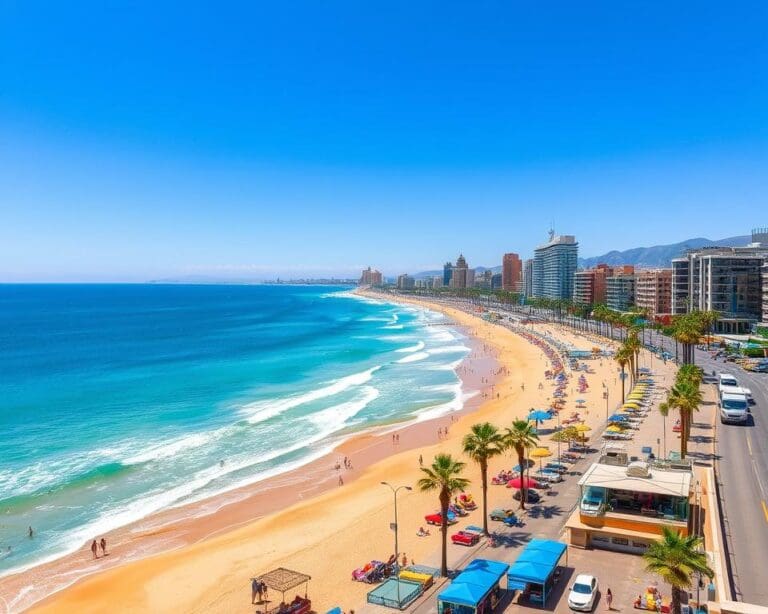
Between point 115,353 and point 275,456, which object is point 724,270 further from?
point 115,353

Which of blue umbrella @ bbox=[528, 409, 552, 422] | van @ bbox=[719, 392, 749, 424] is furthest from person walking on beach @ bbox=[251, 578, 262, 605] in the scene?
van @ bbox=[719, 392, 749, 424]

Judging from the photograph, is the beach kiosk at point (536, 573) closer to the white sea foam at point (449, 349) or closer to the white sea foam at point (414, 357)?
the white sea foam at point (414, 357)

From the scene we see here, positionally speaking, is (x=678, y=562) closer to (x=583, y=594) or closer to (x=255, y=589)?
(x=583, y=594)

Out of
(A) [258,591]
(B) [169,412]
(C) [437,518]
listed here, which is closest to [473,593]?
(A) [258,591]

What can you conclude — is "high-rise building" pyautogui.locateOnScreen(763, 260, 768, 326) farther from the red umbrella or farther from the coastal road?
the red umbrella

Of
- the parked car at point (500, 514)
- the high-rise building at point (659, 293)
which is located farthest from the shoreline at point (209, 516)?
the high-rise building at point (659, 293)
